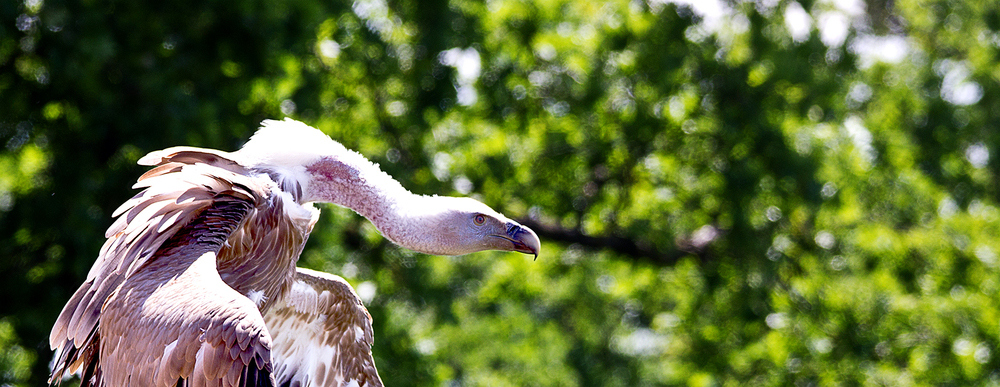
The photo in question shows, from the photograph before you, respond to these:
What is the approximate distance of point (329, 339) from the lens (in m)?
4.72

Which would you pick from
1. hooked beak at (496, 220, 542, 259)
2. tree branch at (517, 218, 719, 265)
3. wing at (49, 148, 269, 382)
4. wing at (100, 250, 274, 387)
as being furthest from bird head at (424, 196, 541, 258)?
tree branch at (517, 218, 719, 265)

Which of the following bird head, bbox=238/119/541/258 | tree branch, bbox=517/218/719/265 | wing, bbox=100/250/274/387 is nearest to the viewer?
wing, bbox=100/250/274/387

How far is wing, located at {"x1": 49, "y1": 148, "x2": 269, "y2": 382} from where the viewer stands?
11.4 feet

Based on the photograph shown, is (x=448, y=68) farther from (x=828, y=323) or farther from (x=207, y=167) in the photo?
(x=207, y=167)

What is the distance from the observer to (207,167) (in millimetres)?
3611

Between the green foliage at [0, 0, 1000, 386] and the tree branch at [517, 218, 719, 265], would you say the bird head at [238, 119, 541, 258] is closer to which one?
the green foliage at [0, 0, 1000, 386]

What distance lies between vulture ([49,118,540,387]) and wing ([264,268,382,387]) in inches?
1.3

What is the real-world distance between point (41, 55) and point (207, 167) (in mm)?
4396

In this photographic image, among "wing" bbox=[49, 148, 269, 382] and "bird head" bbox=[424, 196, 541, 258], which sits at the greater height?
"bird head" bbox=[424, 196, 541, 258]

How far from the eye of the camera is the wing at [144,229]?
11.4ft

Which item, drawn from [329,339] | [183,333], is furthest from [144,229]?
[329,339]

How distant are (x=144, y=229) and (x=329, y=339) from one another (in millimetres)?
1422

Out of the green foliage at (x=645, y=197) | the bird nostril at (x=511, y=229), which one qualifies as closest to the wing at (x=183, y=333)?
the bird nostril at (x=511, y=229)

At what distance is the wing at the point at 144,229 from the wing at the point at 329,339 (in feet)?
3.59
